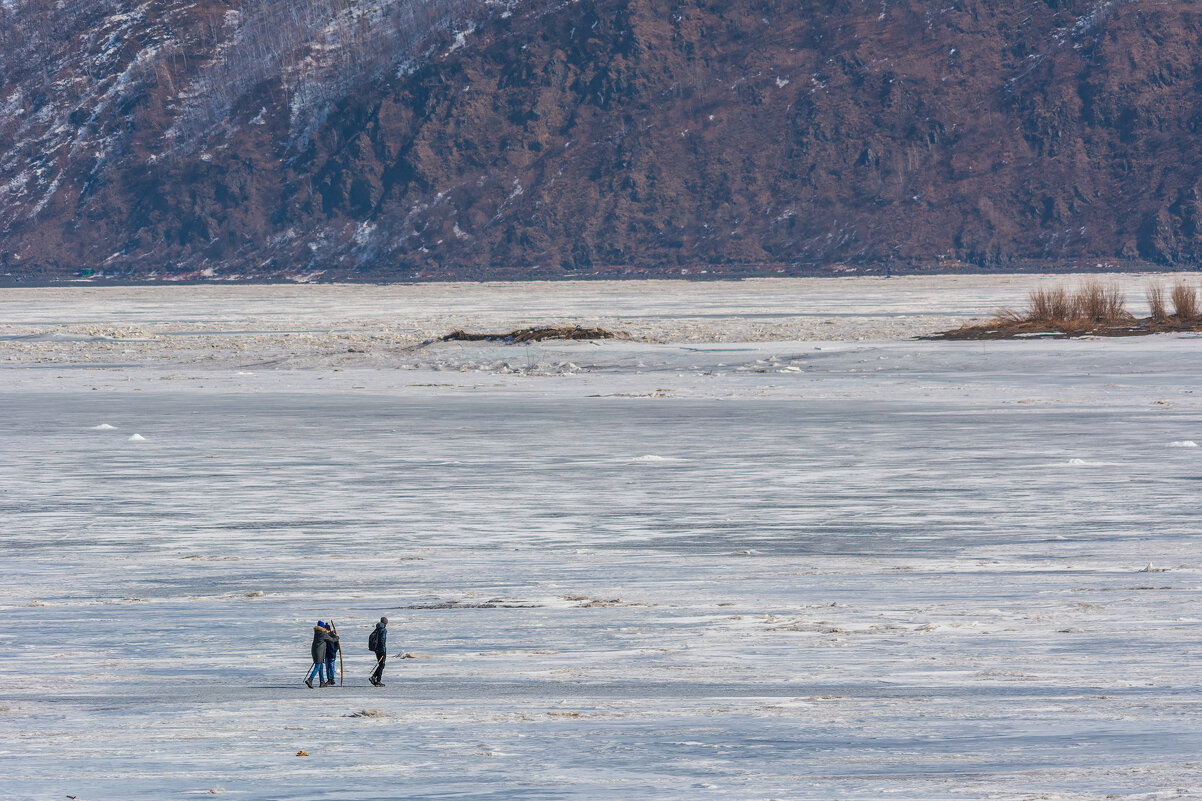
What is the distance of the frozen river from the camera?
20.8 feet

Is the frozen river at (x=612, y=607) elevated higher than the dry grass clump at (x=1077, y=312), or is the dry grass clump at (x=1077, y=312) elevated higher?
the dry grass clump at (x=1077, y=312)

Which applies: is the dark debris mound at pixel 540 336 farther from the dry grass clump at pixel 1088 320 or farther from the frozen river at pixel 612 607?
the frozen river at pixel 612 607

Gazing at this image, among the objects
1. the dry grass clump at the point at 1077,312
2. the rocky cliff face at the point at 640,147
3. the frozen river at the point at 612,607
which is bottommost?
the frozen river at the point at 612,607

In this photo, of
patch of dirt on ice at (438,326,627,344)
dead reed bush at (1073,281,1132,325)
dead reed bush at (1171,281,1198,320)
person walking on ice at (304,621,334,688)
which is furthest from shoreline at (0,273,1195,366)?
person walking on ice at (304,621,334,688)

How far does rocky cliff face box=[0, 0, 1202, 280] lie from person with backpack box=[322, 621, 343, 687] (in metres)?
122

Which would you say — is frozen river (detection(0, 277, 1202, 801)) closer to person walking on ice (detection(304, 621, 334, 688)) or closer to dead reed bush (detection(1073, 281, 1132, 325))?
person walking on ice (detection(304, 621, 334, 688))

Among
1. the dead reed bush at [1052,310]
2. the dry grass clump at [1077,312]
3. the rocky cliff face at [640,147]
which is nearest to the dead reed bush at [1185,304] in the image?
the dry grass clump at [1077,312]

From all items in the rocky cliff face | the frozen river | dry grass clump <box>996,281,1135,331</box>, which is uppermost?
the rocky cliff face

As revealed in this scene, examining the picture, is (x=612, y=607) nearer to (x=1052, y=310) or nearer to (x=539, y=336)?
(x=539, y=336)

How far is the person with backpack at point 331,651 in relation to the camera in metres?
7.23

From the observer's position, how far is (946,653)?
8.16 meters

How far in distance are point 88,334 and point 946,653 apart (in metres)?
44.9

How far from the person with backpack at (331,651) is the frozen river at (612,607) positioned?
0.12 metres

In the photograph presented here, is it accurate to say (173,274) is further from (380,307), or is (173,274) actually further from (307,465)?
(307,465)
